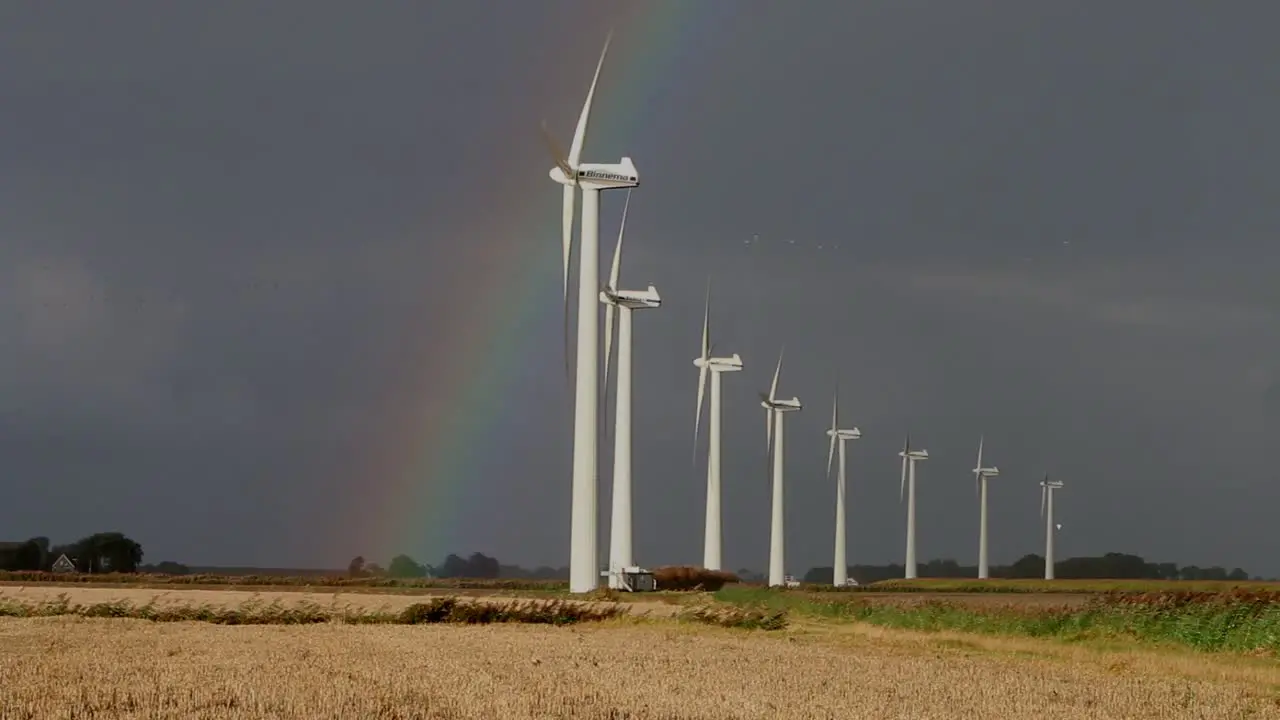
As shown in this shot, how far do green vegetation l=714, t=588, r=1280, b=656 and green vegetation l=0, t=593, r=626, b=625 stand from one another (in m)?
12.1

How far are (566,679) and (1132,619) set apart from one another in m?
31.9

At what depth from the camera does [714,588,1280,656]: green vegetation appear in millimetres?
52750

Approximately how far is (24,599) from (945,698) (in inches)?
2295

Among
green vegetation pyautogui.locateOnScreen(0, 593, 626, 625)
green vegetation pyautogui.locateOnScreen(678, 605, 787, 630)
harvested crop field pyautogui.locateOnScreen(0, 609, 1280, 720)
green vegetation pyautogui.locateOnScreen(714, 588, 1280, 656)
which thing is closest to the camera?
harvested crop field pyautogui.locateOnScreen(0, 609, 1280, 720)

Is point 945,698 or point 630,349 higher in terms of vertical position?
point 630,349

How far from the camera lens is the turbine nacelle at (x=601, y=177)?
105188mm

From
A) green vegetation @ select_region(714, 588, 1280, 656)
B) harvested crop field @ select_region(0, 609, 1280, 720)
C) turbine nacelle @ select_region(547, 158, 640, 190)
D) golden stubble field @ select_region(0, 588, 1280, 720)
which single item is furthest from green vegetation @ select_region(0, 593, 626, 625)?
turbine nacelle @ select_region(547, 158, 640, 190)

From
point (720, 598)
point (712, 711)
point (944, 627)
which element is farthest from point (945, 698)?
point (720, 598)

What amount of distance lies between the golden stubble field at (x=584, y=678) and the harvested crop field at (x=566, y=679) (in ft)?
0.21

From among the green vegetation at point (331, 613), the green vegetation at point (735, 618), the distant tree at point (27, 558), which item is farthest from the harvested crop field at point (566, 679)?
the distant tree at point (27, 558)

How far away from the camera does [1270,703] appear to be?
1264 inches

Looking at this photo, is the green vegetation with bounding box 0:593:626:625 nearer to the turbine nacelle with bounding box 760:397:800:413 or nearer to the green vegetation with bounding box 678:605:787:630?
the green vegetation with bounding box 678:605:787:630

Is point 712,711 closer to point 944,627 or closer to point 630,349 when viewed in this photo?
point 944,627

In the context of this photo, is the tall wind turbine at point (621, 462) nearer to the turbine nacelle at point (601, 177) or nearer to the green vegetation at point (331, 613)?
the turbine nacelle at point (601, 177)
